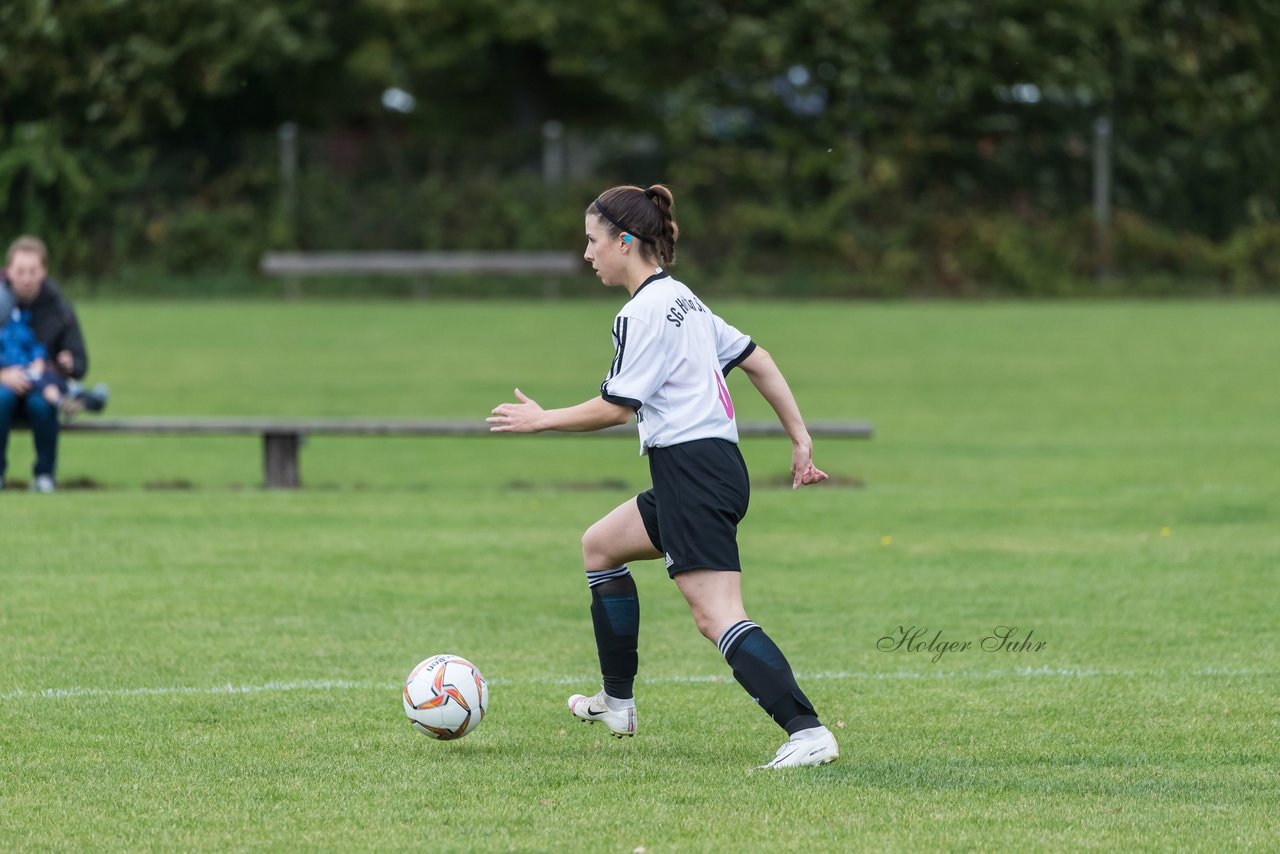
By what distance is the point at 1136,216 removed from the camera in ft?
91.0

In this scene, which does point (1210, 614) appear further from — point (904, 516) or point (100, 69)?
point (100, 69)

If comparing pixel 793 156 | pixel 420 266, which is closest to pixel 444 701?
pixel 420 266

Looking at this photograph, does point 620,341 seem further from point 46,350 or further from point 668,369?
point 46,350

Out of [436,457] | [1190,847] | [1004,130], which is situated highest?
[1004,130]

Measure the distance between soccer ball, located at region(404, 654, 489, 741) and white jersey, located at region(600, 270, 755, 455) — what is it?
0.96m

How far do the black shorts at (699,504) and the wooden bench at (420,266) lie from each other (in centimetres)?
2175

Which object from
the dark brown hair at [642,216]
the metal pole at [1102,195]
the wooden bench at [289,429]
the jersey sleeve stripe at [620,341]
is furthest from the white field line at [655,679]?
the metal pole at [1102,195]

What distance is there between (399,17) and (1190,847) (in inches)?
1128

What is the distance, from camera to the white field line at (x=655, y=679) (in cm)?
656

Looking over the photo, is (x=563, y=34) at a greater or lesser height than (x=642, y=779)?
greater

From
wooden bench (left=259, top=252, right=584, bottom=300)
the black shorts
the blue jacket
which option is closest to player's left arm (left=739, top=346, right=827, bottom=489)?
the black shorts

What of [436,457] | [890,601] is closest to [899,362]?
[436,457]

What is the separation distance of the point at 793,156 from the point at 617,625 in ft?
77.9

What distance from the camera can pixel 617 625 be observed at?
5.90m
